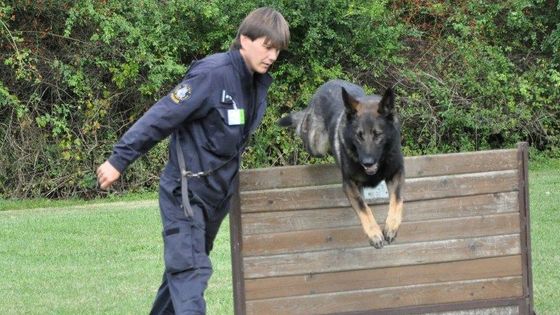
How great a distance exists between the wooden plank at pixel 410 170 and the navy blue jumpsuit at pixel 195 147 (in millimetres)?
708

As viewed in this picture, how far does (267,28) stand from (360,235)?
1.61 m

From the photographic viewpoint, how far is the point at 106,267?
8.21m

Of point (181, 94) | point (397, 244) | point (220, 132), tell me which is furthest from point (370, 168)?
point (181, 94)

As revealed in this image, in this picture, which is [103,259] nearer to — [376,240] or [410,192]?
[410,192]

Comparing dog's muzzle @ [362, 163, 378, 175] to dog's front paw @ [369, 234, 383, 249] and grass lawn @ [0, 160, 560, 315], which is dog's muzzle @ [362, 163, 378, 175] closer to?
dog's front paw @ [369, 234, 383, 249]

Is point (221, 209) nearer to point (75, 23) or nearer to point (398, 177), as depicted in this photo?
point (398, 177)

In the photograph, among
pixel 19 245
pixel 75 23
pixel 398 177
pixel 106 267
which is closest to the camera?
pixel 398 177

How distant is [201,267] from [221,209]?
393mm

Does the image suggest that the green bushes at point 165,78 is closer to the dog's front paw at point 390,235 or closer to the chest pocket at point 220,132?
the dog's front paw at point 390,235

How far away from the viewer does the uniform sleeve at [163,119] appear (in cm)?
452

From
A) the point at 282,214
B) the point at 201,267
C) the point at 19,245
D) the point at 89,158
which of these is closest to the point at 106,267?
the point at 19,245

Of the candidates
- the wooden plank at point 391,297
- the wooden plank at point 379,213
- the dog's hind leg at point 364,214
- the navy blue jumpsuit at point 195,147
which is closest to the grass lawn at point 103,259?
the wooden plank at point 391,297

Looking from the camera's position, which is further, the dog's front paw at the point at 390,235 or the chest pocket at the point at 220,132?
the dog's front paw at the point at 390,235

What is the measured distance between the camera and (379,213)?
570 cm
